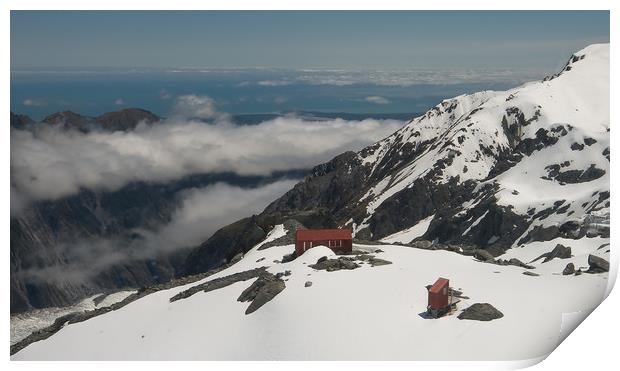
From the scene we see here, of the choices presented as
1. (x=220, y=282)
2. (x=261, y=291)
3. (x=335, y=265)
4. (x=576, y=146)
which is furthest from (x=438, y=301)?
(x=576, y=146)

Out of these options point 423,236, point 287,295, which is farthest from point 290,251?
point 423,236

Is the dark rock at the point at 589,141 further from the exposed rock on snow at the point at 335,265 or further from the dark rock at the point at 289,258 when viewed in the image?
the exposed rock on snow at the point at 335,265

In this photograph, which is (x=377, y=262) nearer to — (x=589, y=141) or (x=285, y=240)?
(x=285, y=240)

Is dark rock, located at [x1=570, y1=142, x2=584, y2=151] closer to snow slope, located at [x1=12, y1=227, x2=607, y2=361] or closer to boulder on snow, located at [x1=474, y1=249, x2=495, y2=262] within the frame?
boulder on snow, located at [x1=474, y1=249, x2=495, y2=262]

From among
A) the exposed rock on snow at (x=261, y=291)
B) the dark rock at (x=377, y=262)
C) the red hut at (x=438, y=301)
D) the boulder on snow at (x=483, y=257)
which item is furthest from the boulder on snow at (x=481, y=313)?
the boulder on snow at (x=483, y=257)

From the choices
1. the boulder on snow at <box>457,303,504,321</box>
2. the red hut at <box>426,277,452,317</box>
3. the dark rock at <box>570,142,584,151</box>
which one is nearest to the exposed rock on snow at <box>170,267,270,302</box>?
the red hut at <box>426,277,452,317</box>
